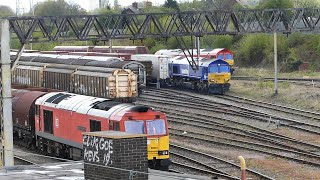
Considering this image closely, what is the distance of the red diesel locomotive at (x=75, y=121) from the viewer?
77.9 ft

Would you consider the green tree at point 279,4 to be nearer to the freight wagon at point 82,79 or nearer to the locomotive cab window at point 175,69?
the locomotive cab window at point 175,69

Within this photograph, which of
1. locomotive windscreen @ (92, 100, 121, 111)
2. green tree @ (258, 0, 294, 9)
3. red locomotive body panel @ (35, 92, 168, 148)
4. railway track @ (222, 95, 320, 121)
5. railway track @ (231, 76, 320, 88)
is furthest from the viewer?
green tree @ (258, 0, 294, 9)

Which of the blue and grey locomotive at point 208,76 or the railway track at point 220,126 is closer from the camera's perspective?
the railway track at point 220,126

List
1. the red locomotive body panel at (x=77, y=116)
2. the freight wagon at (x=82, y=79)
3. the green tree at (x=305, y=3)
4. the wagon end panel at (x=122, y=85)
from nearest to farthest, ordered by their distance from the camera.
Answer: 1. the red locomotive body panel at (x=77, y=116)
2. the wagon end panel at (x=122, y=85)
3. the freight wagon at (x=82, y=79)
4. the green tree at (x=305, y=3)

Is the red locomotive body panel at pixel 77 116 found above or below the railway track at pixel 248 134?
above

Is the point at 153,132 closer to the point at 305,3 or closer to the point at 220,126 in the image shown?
the point at 220,126

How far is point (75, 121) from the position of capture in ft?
88.8

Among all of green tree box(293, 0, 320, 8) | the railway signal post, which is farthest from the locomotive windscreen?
green tree box(293, 0, 320, 8)

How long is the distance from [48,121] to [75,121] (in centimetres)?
330

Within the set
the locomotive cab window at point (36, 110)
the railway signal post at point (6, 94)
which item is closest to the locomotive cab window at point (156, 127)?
the railway signal post at point (6, 94)

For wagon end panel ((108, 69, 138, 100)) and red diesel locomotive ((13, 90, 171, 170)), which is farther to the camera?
wagon end panel ((108, 69, 138, 100))

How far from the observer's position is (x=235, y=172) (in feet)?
81.1

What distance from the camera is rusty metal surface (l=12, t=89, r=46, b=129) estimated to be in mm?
32406

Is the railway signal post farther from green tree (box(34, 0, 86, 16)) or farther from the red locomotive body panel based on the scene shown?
green tree (box(34, 0, 86, 16))
